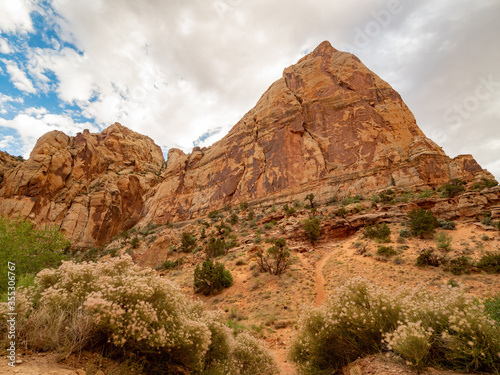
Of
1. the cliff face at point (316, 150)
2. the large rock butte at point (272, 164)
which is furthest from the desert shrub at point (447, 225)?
the cliff face at point (316, 150)

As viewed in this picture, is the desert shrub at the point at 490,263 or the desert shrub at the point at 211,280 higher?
the desert shrub at the point at 490,263

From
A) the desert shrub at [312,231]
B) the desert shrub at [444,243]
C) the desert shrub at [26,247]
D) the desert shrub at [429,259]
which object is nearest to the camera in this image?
the desert shrub at [26,247]

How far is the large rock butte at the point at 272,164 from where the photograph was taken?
34.6 meters

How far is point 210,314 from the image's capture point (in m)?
5.70

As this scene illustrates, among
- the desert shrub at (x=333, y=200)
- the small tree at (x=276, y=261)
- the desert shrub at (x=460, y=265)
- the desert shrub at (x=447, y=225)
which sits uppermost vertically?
the desert shrub at (x=333, y=200)

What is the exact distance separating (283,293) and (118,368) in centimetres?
1084

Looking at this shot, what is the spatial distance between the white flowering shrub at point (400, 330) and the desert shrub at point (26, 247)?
9696 millimetres

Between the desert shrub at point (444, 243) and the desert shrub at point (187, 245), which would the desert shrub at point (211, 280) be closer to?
the desert shrub at point (187, 245)

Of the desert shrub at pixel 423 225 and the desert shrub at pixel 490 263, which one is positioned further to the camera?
the desert shrub at pixel 423 225

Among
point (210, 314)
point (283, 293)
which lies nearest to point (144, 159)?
point (283, 293)

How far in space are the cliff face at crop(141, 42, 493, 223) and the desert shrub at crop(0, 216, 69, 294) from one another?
3010 centimetres

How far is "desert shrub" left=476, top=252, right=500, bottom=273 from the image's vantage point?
444 inches

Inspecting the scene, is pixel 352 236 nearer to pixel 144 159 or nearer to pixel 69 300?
pixel 69 300

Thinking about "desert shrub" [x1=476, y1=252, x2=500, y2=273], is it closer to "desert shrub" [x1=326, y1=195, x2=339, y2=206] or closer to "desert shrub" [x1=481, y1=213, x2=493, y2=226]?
"desert shrub" [x1=481, y1=213, x2=493, y2=226]
